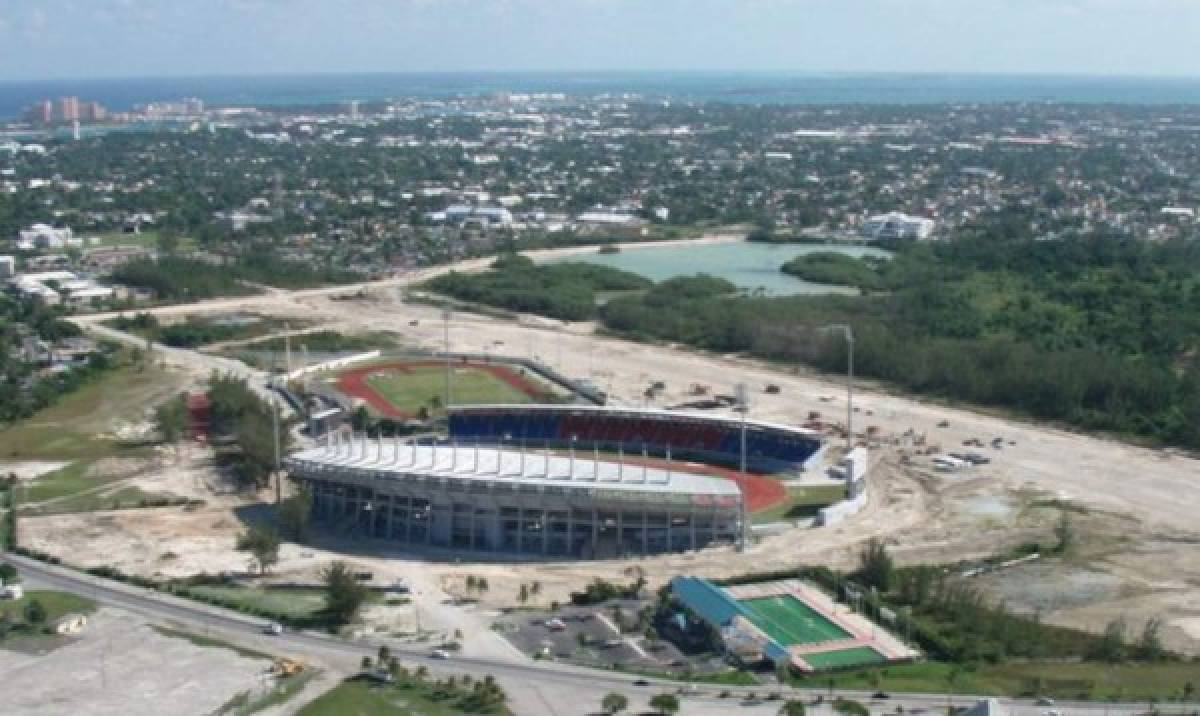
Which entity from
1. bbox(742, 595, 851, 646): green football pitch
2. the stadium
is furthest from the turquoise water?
bbox(742, 595, 851, 646): green football pitch

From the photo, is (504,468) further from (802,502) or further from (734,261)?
(734,261)

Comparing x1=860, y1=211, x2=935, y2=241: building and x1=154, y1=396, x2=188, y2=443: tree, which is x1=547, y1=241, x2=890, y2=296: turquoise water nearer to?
x1=860, y1=211, x2=935, y2=241: building

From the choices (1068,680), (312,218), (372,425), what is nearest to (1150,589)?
(1068,680)

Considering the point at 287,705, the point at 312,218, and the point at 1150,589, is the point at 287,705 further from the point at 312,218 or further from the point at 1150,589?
the point at 312,218

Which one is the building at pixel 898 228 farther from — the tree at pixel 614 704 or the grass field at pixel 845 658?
the tree at pixel 614 704

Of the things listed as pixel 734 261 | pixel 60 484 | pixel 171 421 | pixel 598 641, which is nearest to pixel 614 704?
pixel 598 641

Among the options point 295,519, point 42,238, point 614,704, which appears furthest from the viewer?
point 42,238
